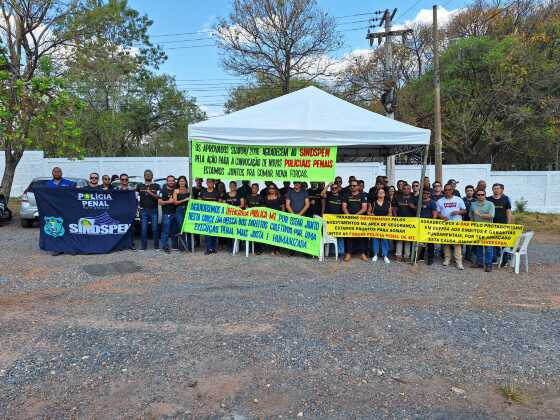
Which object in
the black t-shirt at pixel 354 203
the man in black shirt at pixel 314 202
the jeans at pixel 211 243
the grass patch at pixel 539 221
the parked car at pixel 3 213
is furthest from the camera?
the grass patch at pixel 539 221

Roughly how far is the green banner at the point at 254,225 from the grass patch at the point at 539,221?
864cm

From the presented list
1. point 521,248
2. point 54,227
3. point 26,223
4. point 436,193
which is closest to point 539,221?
point 436,193

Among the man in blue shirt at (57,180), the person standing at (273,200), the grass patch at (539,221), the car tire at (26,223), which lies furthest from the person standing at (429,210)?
the car tire at (26,223)

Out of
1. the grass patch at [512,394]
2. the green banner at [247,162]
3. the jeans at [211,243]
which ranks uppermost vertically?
the green banner at [247,162]

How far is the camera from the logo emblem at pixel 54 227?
8.16m

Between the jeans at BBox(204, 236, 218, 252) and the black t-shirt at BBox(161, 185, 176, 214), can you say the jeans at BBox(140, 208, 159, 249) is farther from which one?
the jeans at BBox(204, 236, 218, 252)

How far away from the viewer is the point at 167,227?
851cm

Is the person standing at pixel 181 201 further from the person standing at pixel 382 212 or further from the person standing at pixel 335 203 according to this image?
the person standing at pixel 382 212

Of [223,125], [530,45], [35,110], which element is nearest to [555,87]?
[530,45]

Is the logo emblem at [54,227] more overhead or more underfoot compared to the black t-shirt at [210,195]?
more underfoot

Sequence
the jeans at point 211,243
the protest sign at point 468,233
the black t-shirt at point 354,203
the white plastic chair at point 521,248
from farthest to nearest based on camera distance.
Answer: the jeans at point 211,243
the black t-shirt at point 354,203
the protest sign at point 468,233
the white plastic chair at point 521,248

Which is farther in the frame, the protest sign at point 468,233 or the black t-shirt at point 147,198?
the black t-shirt at point 147,198

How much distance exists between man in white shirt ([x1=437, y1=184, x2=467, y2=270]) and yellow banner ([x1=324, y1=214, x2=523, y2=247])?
234 millimetres

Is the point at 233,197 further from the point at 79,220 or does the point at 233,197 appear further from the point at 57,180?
the point at 57,180
